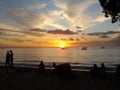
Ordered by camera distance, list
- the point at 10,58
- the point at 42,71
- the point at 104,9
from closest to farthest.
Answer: the point at 104,9
the point at 42,71
the point at 10,58

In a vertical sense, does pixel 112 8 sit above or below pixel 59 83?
above

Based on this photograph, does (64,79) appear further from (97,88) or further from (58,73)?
(97,88)

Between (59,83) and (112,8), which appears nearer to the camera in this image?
(59,83)

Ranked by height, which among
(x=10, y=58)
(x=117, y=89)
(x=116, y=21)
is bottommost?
(x=117, y=89)

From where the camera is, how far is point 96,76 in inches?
834

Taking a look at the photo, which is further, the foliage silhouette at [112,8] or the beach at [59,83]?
the foliage silhouette at [112,8]

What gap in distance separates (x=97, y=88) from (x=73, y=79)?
17.1 feet

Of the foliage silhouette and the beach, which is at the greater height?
the foliage silhouette

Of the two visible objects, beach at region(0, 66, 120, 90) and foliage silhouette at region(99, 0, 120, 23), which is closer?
beach at region(0, 66, 120, 90)

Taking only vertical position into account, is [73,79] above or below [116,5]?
below

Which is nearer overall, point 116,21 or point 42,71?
point 116,21

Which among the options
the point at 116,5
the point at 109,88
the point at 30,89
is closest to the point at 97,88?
the point at 109,88

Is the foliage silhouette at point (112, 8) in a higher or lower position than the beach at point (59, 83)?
higher

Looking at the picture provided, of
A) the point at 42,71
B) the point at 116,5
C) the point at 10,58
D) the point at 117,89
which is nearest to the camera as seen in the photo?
the point at 117,89
